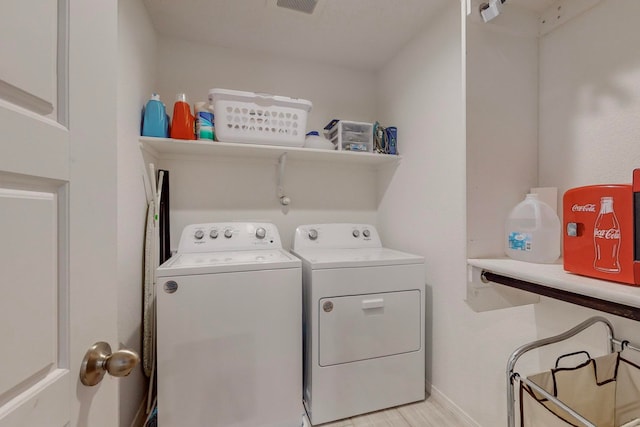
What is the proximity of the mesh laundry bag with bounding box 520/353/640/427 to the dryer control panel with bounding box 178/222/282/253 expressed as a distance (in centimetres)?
151

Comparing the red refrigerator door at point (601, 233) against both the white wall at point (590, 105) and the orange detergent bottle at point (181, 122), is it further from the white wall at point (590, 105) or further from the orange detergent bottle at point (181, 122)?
the orange detergent bottle at point (181, 122)

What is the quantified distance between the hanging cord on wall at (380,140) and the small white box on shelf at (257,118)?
22.5 inches

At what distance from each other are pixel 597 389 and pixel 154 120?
225 centimetres

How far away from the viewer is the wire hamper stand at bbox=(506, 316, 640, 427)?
844 millimetres

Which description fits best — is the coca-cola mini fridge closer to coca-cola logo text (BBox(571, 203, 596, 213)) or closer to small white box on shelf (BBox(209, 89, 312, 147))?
coca-cola logo text (BBox(571, 203, 596, 213))

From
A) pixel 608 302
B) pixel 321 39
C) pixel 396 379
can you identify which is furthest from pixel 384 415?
pixel 321 39

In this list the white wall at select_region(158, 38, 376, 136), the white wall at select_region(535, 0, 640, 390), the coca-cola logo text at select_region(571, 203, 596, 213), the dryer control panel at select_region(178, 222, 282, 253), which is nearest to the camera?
the coca-cola logo text at select_region(571, 203, 596, 213)

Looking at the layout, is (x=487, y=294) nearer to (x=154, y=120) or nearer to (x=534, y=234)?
(x=534, y=234)

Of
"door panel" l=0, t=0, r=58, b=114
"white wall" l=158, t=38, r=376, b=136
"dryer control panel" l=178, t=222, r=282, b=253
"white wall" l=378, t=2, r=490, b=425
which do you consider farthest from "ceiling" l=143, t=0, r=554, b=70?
"door panel" l=0, t=0, r=58, b=114

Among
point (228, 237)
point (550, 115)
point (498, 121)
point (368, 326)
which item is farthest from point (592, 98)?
point (228, 237)

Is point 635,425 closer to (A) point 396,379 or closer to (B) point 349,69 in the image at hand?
(A) point 396,379

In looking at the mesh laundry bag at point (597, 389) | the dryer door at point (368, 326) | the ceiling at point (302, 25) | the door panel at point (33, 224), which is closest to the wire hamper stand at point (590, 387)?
the mesh laundry bag at point (597, 389)

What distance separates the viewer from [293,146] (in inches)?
75.3

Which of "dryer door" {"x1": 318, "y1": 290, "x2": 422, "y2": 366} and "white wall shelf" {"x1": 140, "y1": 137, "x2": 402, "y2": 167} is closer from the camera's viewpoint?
"dryer door" {"x1": 318, "y1": 290, "x2": 422, "y2": 366}
